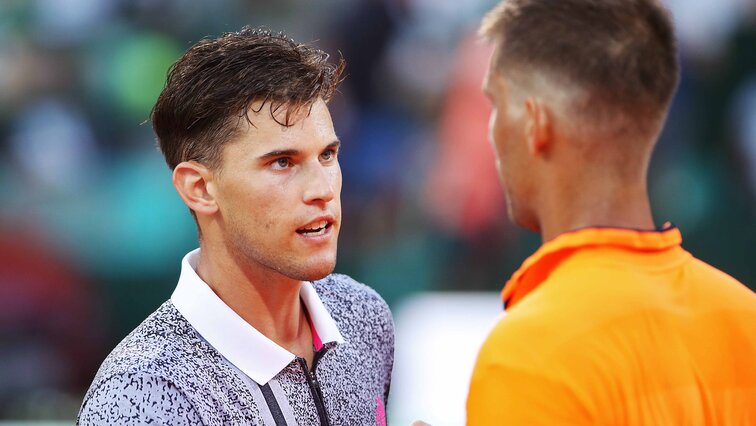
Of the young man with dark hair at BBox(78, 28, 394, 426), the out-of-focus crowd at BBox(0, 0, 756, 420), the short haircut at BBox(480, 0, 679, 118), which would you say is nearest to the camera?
the short haircut at BBox(480, 0, 679, 118)

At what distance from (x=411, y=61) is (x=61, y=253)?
7.42 ft

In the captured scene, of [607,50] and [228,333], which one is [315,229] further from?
[607,50]

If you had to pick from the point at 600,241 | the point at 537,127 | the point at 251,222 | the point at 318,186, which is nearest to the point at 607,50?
the point at 537,127

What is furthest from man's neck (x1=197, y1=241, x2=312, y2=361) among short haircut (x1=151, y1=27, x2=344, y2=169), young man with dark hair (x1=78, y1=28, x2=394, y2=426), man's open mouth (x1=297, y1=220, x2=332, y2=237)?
short haircut (x1=151, y1=27, x2=344, y2=169)

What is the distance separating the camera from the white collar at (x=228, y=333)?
83.7 inches

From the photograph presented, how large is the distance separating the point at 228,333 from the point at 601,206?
3.01 ft

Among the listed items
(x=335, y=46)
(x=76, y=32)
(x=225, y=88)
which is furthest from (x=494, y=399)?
(x=76, y=32)

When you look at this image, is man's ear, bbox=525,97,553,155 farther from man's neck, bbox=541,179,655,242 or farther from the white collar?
the white collar

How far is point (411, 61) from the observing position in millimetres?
5719

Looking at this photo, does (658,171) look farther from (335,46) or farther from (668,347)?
(668,347)

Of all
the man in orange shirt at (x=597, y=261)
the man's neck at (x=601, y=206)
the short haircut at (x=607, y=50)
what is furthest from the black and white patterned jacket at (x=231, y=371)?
the short haircut at (x=607, y=50)

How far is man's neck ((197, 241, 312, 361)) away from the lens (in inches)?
88.3

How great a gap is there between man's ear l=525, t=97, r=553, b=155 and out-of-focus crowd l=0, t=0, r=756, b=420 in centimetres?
388

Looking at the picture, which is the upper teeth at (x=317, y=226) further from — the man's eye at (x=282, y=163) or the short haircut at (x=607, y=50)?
the short haircut at (x=607, y=50)
